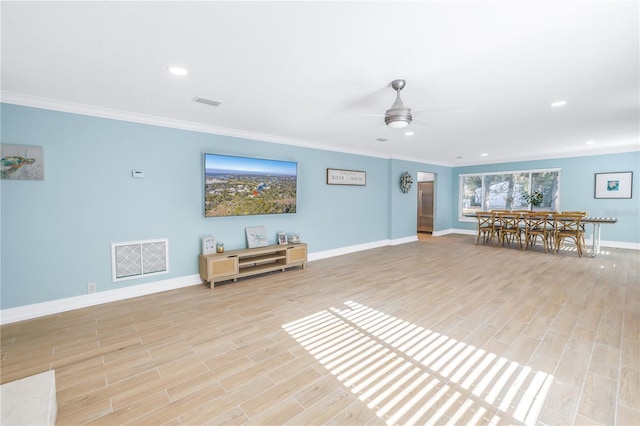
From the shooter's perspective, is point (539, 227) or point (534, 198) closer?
point (539, 227)

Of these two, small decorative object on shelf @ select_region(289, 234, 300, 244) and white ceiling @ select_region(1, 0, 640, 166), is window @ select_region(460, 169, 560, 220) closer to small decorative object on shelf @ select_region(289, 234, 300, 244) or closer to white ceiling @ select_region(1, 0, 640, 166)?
white ceiling @ select_region(1, 0, 640, 166)

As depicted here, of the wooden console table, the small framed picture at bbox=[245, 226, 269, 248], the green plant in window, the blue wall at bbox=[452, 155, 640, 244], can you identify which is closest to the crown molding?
the small framed picture at bbox=[245, 226, 269, 248]

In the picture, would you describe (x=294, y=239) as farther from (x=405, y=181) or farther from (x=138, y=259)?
(x=405, y=181)

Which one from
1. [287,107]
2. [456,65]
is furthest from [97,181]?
[456,65]

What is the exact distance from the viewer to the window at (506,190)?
773 cm

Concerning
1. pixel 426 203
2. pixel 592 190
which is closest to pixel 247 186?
pixel 426 203

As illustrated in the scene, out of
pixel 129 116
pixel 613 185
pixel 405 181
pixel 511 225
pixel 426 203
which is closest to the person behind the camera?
pixel 129 116

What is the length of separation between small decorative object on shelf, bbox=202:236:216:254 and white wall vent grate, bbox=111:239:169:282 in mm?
486

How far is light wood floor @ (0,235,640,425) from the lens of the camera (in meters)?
1.72

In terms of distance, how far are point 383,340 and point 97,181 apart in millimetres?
3730

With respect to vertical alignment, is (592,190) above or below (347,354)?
above

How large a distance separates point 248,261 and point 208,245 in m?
0.68

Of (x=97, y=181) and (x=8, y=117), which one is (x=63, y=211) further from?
(x=8, y=117)

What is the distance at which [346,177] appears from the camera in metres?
6.19
